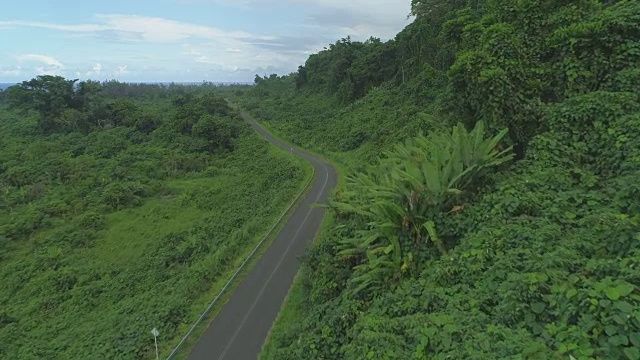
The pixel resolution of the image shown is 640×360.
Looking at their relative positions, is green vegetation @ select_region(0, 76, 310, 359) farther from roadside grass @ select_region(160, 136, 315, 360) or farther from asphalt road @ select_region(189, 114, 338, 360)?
asphalt road @ select_region(189, 114, 338, 360)

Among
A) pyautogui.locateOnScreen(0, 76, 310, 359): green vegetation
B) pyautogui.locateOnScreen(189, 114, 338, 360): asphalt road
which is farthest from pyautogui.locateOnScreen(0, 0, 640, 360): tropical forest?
pyautogui.locateOnScreen(189, 114, 338, 360): asphalt road

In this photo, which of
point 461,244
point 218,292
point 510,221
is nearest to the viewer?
point 510,221

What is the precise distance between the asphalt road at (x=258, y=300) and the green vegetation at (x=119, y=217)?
1.02 meters

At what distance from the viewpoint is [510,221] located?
283 inches

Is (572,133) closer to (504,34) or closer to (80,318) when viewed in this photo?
(504,34)

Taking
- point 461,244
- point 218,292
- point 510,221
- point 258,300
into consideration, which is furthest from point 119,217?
point 510,221

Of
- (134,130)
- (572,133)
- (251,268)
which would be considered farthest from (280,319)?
(134,130)

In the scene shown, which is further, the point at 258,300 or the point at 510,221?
the point at 258,300

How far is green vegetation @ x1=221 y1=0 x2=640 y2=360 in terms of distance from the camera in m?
5.00

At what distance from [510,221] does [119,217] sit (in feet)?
94.4

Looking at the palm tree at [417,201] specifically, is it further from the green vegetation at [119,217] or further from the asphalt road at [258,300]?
the green vegetation at [119,217]

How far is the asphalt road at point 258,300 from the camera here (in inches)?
480

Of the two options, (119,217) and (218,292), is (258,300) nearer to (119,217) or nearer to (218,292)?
(218,292)

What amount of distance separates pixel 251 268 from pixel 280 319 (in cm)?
436
